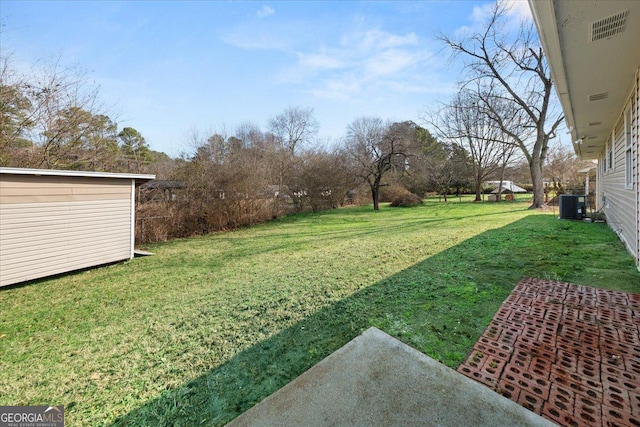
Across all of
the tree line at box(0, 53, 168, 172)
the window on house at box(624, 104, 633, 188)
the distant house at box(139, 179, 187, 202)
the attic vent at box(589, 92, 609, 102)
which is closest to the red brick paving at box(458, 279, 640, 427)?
the window on house at box(624, 104, 633, 188)

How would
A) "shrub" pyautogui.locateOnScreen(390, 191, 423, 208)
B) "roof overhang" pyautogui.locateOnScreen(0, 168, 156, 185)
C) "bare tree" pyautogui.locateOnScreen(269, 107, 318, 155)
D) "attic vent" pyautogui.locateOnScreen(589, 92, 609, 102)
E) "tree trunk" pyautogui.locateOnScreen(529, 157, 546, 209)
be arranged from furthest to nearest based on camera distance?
"bare tree" pyautogui.locateOnScreen(269, 107, 318, 155) → "shrub" pyautogui.locateOnScreen(390, 191, 423, 208) → "tree trunk" pyautogui.locateOnScreen(529, 157, 546, 209) → "attic vent" pyautogui.locateOnScreen(589, 92, 609, 102) → "roof overhang" pyautogui.locateOnScreen(0, 168, 156, 185)

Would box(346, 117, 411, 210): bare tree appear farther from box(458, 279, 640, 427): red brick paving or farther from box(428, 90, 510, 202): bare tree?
box(458, 279, 640, 427): red brick paving

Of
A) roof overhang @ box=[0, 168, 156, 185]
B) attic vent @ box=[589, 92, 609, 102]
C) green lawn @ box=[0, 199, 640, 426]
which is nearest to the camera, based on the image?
green lawn @ box=[0, 199, 640, 426]

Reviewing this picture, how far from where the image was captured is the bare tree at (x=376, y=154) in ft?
51.8

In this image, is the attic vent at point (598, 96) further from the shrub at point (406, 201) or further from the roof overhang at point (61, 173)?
the shrub at point (406, 201)

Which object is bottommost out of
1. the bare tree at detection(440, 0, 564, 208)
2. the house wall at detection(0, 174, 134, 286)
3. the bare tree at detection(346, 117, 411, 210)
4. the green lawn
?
the green lawn

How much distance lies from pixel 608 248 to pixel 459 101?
54.5 feet

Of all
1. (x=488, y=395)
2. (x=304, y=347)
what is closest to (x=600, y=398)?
(x=488, y=395)

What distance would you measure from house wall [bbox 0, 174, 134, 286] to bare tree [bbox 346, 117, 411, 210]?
1257 centimetres

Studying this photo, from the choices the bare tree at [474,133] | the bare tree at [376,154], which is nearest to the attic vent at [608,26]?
the bare tree at [376,154]

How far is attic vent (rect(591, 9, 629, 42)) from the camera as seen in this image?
8.17 ft

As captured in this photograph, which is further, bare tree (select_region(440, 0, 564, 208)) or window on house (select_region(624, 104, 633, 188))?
bare tree (select_region(440, 0, 564, 208))

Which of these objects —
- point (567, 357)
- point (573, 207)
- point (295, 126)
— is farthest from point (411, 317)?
point (295, 126)

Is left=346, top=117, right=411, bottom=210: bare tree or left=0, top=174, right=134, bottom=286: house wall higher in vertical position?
left=346, top=117, right=411, bottom=210: bare tree
